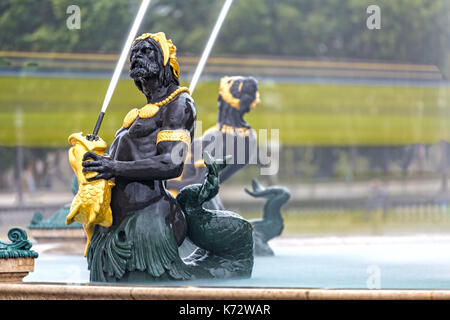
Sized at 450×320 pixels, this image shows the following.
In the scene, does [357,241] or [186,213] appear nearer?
[186,213]

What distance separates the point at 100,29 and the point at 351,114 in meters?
6.31

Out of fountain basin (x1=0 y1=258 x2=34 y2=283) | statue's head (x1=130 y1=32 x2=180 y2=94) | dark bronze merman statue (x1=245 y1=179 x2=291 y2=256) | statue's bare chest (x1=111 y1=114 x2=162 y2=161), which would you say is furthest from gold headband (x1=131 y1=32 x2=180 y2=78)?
dark bronze merman statue (x1=245 y1=179 x2=291 y2=256)

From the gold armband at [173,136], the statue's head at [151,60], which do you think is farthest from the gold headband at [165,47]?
the gold armband at [173,136]

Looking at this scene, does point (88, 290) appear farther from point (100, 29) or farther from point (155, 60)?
point (100, 29)

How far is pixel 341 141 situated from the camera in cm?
2319

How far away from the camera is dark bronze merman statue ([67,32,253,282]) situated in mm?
5680

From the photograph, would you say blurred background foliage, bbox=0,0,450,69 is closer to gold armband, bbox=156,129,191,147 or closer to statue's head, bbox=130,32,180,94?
statue's head, bbox=130,32,180,94

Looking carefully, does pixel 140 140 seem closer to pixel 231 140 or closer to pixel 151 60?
pixel 151 60

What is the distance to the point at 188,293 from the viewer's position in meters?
4.79

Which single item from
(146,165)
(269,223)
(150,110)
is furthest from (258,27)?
(146,165)

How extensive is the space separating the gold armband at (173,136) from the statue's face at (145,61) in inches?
15.0

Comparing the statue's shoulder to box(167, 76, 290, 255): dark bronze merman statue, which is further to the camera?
box(167, 76, 290, 255): dark bronze merman statue

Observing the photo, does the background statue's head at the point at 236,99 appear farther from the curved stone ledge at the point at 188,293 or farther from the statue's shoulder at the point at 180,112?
the curved stone ledge at the point at 188,293

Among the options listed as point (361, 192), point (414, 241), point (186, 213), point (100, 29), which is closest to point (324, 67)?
point (361, 192)
